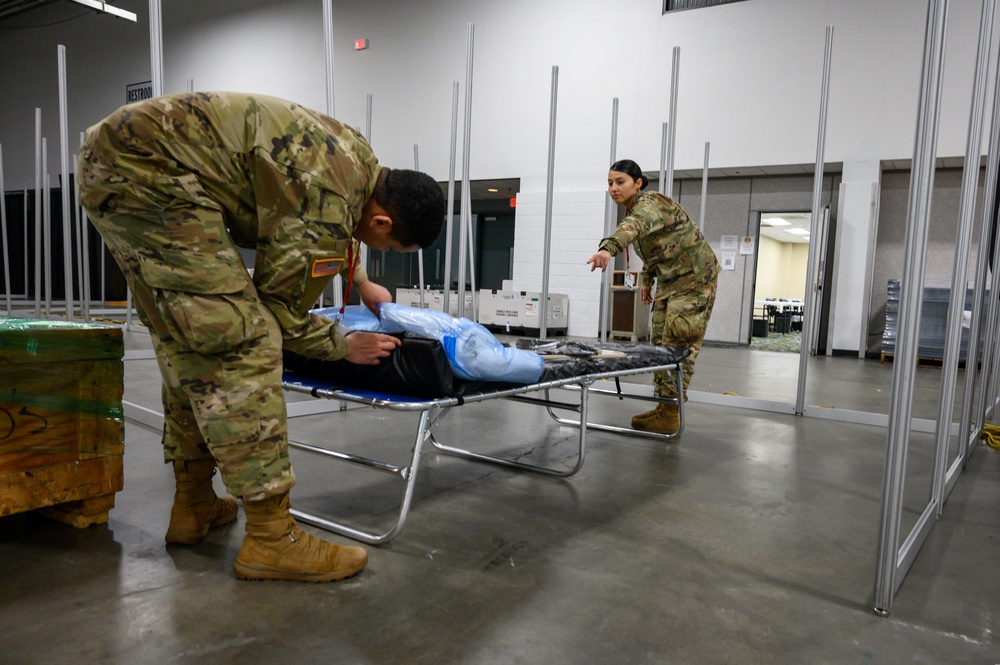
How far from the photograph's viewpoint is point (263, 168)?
136cm

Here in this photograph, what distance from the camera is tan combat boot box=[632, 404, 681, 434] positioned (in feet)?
10.9

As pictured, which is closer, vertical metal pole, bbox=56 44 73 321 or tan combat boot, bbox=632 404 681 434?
tan combat boot, bbox=632 404 681 434

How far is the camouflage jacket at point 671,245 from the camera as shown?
3.13 m

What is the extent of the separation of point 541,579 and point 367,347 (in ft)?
2.35

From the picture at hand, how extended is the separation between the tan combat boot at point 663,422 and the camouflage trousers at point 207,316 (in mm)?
2228

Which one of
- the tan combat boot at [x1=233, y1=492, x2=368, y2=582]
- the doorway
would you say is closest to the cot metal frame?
the tan combat boot at [x1=233, y1=492, x2=368, y2=582]

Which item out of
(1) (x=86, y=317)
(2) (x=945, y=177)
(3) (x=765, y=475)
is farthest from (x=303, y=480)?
(2) (x=945, y=177)

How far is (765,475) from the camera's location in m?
2.57

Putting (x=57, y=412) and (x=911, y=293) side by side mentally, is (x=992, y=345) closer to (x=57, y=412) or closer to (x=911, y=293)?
(x=911, y=293)

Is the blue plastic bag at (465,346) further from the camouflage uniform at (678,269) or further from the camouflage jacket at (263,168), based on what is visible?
the camouflage uniform at (678,269)

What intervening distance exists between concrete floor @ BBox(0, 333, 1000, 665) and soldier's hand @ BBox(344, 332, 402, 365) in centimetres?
49

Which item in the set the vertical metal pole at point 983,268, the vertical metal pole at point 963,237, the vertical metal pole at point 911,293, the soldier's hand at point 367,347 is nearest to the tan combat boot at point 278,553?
the soldier's hand at point 367,347

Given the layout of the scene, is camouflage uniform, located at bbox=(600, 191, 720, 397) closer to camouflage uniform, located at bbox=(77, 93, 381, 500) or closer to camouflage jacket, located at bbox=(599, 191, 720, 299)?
camouflage jacket, located at bbox=(599, 191, 720, 299)

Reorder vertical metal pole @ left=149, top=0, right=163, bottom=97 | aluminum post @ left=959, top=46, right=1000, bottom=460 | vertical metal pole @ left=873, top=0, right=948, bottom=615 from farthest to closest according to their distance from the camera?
vertical metal pole @ left=149, top=0, right=163, bottom=97, aluminum post @ left=959, top=46, right=1000, bottom=460, vertical metal pole @ left=873, top=0, right=948, bottom=615
